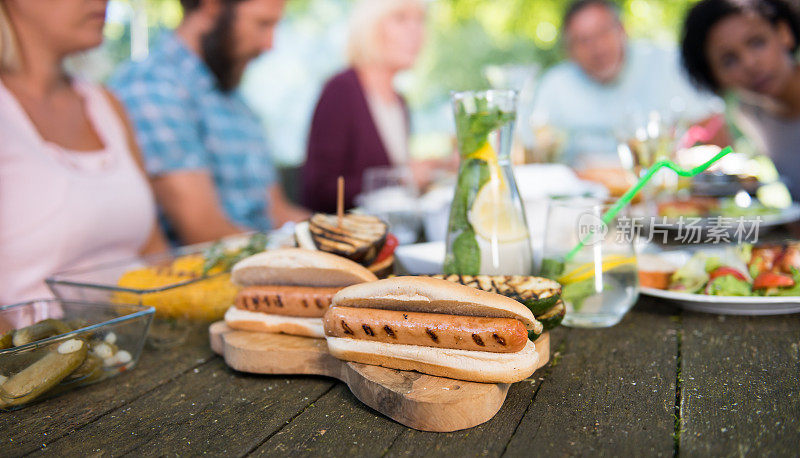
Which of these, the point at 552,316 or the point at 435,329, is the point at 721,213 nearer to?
the point at 552,316

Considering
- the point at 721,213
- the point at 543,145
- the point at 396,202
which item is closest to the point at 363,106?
the point at 543,145

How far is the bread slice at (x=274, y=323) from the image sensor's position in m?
1.23

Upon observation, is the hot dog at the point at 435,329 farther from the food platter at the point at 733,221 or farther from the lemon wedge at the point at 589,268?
the food platter at the point at 733,221

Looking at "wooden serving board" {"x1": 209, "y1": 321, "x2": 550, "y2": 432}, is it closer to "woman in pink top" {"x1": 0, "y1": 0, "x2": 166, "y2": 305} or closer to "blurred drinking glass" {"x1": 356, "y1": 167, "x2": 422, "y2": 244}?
"blurred drinking glass" {"x1": 356, "y1": 167, "x2": 422, "y2": 244}

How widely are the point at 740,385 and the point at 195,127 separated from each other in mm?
2972

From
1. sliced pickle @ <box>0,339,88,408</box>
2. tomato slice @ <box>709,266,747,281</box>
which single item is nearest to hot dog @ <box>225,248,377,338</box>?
sliced pickle @ <box>0,339,88,408</box>

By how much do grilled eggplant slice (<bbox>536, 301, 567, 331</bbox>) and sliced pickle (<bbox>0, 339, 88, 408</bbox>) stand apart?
0.92 metres

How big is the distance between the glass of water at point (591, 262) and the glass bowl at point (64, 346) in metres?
0.95

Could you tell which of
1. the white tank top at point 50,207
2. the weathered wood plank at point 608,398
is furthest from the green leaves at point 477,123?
the white tank top at point 50,207

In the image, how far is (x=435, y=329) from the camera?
97 centimetres

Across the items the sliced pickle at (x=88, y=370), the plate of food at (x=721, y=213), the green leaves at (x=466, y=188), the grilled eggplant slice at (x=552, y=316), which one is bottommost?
the plate of food at (x=721, y=213)

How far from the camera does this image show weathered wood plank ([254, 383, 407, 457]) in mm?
894

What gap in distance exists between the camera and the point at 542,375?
1125mm

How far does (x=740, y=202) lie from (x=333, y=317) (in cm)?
219
